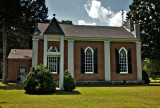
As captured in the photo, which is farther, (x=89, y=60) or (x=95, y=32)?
(x=95, y=32)

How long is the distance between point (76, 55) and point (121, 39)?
802 centimetres

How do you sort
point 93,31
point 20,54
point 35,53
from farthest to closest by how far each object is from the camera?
point 20,54
point 93,31
point 35,53

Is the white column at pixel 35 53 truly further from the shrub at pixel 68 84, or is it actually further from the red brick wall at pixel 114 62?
the red brick wall at pixel 114 62

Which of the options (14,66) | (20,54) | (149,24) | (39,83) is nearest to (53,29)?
(39,83)

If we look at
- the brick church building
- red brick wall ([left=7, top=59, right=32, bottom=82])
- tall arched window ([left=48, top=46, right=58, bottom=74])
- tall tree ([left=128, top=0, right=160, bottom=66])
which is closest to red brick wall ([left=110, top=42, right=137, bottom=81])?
the brick church building

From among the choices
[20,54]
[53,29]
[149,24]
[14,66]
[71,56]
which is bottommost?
[14,66]

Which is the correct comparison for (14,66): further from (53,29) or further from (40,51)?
(53,29)

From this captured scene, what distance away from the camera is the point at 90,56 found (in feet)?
92.1

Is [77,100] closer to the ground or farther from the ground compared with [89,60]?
closer to the ground

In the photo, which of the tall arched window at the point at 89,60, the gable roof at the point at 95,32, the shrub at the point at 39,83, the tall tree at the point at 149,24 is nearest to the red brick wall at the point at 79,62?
the tall arched window at the point at 89,60

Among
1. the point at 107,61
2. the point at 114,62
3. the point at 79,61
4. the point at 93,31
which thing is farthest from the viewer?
the point at 93,31

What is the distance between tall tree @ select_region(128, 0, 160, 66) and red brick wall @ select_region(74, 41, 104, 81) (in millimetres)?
10728

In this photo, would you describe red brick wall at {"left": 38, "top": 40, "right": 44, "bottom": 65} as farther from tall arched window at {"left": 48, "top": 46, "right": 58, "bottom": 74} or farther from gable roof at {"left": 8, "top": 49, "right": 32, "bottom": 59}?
gable roof at {"left": 8, "top": 49, "right": 32, "bottom": 59}

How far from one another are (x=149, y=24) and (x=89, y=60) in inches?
617
